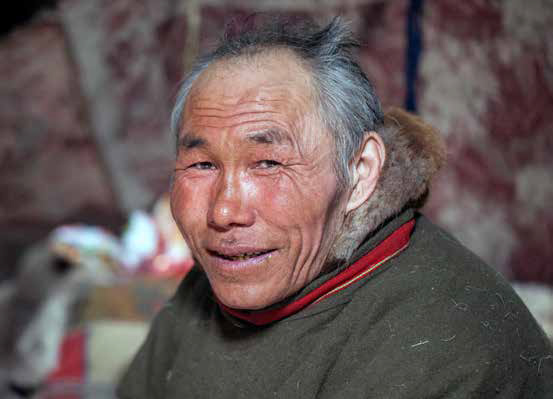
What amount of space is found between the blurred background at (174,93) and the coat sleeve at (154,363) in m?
1.78

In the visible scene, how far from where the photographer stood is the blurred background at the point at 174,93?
12.6 feet

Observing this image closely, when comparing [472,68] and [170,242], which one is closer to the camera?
[472,68]

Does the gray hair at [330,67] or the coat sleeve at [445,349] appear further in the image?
the gray hair at [330,67]

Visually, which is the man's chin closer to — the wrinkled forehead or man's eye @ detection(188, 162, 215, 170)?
man's eye @ detection(188, 162, 215, 170)

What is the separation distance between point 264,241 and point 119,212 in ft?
13.8

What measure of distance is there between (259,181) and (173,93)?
332 cm

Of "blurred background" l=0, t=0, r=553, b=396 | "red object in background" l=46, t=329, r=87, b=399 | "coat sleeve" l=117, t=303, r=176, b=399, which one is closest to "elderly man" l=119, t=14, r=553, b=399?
"coat sleeve" l=117, t=303, r=176, b=399

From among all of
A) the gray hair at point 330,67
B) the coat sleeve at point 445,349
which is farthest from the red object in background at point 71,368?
the coat sleeve at point 445,349

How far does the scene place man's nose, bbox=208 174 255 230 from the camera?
172 cm

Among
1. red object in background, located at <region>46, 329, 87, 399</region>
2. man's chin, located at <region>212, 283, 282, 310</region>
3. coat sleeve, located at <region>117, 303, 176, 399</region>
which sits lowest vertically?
red object in background, located at <region>46, 329, 87, 399</region>

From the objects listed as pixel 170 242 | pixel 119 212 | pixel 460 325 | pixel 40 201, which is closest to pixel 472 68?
pixel 170 242

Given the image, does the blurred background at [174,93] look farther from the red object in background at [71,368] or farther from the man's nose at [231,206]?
the man's nose at [231,206]

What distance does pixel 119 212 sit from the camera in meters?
5.75

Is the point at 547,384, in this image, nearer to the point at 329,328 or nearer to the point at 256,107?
the point at 329,328
